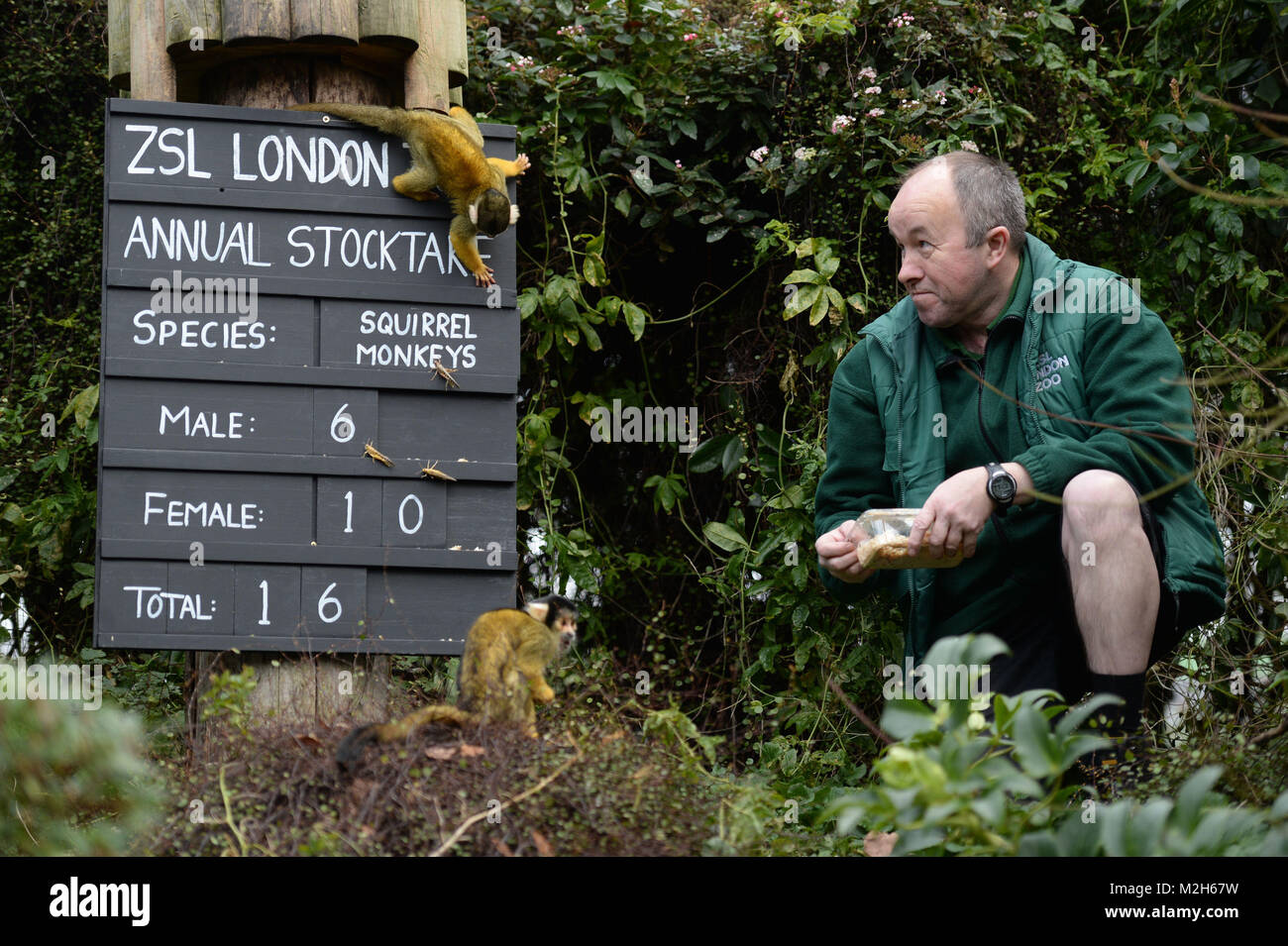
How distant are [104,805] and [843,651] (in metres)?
3.00

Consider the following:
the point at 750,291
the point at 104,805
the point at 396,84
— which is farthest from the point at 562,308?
the point at 104,805

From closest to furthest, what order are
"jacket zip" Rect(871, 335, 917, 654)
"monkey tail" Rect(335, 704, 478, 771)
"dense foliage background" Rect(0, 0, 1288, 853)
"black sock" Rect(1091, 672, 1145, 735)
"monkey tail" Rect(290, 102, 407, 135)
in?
"monkey tail" Rect(335, 704, 478, 771)
"black sock" Rect(1091, 672, 1145, 735)
"jacket zip" Rect(871, 335, 917, 654)
"monkey tail" Rect(290, 102, 407, 135)
"dense foliage background" Rect(0, 0, 1288, 853)

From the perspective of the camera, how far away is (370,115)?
3.89 m

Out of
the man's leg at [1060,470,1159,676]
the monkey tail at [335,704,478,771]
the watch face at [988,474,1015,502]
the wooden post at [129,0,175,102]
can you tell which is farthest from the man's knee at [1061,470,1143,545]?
the wooden post at [129,0,175,102]

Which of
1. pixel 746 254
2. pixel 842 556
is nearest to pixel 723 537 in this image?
pixel 746 254

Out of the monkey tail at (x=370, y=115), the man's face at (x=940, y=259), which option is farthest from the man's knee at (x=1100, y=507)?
the monkey tail at (x=370, y=115)

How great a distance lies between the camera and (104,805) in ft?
7.91

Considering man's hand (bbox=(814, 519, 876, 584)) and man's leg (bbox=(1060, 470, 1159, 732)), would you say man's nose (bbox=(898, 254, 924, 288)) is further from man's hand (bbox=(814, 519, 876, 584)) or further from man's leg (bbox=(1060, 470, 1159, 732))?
man's leg (bbox=(1060, 470, 1159, 732))

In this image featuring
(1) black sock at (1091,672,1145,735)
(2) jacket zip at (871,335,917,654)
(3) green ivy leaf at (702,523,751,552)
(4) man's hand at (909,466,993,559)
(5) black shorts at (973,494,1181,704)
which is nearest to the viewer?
(1) black sock at (1091,672,1145,735)

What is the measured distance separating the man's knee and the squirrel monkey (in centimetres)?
174

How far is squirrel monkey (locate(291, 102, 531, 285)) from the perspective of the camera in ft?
12.6

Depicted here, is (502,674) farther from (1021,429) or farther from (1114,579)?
(1021,429)

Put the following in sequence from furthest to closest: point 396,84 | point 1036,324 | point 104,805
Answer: point 396,84 → point 1036,324 → point 104,805

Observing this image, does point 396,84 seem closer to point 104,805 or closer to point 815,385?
point 815,385
